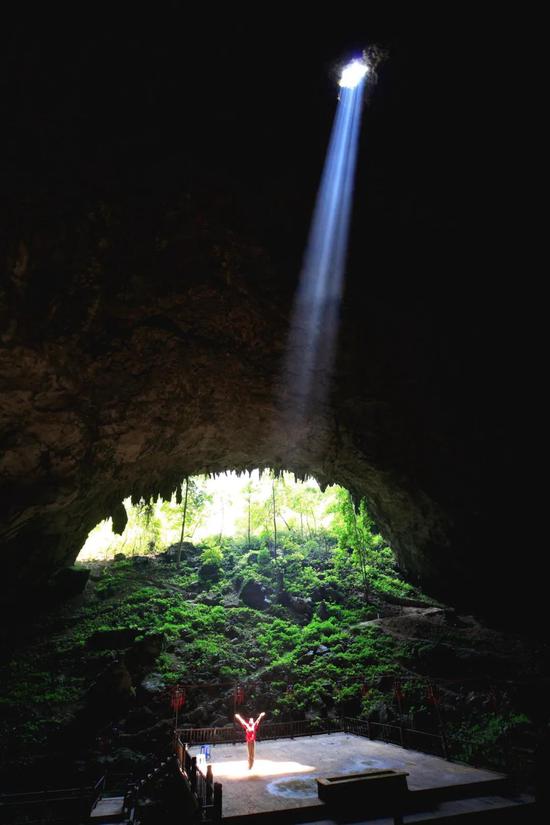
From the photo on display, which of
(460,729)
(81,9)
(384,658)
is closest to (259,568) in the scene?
(384,658)

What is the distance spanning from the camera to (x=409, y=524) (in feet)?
54.9

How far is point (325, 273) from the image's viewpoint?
877 centimetres

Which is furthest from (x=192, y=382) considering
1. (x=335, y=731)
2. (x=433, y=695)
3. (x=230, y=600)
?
(x=230, y=600)

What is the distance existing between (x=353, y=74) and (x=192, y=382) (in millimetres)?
7525

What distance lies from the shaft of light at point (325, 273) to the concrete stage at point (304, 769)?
30.0 ft

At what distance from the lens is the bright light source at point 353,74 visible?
612 centimetres

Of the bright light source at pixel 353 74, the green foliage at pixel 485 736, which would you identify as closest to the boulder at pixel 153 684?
the green foliage at pixel 485 736

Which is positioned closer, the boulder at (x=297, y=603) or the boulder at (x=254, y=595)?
the boulder at (x=297, y=603)

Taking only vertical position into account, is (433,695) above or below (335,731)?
above

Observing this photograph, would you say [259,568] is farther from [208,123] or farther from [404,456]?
[208,123]

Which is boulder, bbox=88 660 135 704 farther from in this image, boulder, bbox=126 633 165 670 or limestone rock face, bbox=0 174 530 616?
limestone rock face, bbox=0 174 530 616

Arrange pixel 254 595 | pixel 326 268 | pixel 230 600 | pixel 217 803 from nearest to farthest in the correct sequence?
pixel 217 803, pixel 326 268, pixel 230 600, pixel 254 595

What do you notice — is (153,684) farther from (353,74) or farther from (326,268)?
(353,74)

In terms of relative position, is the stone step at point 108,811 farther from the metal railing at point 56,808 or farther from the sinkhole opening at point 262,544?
the sinkhole opening at point 262,544
